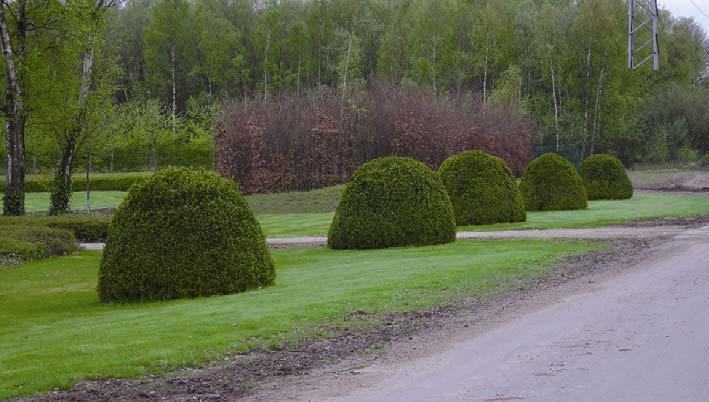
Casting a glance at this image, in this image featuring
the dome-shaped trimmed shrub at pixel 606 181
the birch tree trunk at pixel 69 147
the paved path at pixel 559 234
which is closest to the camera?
the paved path at pixel 559 234

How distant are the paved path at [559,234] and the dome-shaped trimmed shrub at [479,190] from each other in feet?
8.14

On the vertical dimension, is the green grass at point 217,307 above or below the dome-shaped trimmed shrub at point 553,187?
below

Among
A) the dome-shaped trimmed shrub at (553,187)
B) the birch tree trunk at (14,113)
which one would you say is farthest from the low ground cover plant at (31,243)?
the dome-shaped trimmed shrub at (553,187)

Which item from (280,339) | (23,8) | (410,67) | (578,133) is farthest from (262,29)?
(280,339)

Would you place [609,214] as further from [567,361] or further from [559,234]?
[567,361]

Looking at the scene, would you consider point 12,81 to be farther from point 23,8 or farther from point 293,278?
point 293,278

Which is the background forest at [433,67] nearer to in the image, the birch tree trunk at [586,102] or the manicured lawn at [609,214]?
the birch tree trunk at [586,102]

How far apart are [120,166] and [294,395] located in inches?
2506

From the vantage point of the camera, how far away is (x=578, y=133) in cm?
6350

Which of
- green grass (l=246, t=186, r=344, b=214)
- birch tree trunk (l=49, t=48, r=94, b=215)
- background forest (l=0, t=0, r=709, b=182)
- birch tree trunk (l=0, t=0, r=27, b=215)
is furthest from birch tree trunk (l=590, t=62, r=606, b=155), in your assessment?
birch tree trunk (l=0, t=0, r=27, b=215)

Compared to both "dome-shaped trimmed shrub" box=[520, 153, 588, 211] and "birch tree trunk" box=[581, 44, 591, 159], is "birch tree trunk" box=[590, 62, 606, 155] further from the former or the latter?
"dome-shaped trimmed shrub" box=[520, 153, 588, 211]

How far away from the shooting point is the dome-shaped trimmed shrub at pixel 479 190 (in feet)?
85.0

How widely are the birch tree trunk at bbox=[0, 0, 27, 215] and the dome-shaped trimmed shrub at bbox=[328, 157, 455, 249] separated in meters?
11.6

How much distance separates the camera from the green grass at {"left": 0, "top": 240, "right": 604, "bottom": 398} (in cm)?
826
